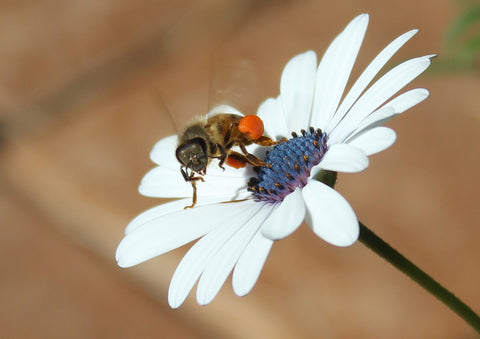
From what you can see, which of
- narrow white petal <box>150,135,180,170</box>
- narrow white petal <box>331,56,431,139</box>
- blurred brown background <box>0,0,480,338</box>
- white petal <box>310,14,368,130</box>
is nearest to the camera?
narrow white petal <box>331,56,431,139</box>

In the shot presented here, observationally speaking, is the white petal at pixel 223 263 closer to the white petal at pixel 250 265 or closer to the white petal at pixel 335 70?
the white petal at pixel 250 265

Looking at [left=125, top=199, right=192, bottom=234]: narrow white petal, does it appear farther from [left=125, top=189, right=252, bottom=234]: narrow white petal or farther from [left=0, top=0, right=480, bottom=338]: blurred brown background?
[left=0, top=0, right=480, bottom=338]: blurred brown background

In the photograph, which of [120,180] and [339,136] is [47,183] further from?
[339,136]

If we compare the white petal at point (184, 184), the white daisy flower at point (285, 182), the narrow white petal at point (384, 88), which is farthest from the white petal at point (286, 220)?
the white petal at point (184, 184)

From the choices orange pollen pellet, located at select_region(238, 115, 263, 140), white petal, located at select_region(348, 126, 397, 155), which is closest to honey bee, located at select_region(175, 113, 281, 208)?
orange pollen pellet, located at select_region(238, 115, 263, 140)

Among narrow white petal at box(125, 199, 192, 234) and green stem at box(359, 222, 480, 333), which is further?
narrow white petal at box(125, 199, 192, 234)

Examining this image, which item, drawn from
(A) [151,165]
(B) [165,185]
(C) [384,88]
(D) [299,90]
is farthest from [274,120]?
(A) [151,165]
